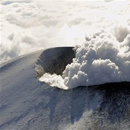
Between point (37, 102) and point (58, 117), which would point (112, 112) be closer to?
point (58, 117)

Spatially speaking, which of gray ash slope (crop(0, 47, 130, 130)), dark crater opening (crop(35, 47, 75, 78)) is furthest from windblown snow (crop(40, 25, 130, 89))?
dark crater opening (crop(35, 47, 75, 78))

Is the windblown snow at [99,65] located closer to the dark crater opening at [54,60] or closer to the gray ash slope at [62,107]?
the gray ash slope at [62,107]

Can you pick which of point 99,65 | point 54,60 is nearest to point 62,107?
point 99,65

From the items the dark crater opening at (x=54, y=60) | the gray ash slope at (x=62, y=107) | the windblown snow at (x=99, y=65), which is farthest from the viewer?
the dark crater opening at (x=54, y=60)

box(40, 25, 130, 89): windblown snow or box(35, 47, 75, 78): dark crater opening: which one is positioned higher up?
box(40, 25, 130, 89): windblown snow

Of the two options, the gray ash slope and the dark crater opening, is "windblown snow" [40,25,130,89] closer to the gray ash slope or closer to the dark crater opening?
the gray ash slope

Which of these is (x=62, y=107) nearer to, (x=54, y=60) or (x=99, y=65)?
(x=99, y=65)

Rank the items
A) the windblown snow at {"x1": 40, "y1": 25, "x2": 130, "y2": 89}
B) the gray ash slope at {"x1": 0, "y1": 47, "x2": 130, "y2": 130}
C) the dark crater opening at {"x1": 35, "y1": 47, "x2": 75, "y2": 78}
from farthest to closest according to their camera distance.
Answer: the dark crater opening at {"x1": 35, "y1": 47, "x2": 75, "y2": 78}, the windblown snow at {"x1": 40, "y1": 25, "x2": 130, "y2": 89}, the gray ash slope at {"x1": 0, "y1": 47, "x2": 130, "y2": 130}

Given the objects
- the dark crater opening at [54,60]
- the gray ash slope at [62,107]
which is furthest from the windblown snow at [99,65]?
the dark crater opening at [54,60]
